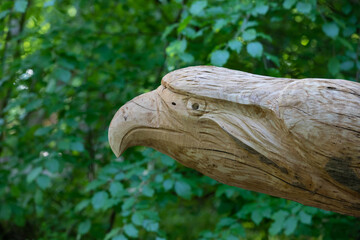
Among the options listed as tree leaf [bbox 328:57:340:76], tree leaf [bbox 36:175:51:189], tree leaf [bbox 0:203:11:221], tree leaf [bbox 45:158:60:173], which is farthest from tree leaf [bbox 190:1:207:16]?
tree leaf [bbox 0:203:11:221]

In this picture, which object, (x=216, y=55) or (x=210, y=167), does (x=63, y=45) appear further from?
(x=210, y=167)

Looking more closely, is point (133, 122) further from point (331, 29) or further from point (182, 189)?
point (331, 29)

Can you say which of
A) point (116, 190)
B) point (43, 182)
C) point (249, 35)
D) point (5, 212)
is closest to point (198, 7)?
point (249, 35)

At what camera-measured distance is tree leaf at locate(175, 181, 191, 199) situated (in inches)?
86.7

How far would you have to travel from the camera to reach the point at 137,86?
3086 millimetres

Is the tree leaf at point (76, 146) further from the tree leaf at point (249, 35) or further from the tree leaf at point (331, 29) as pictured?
the tree leaf at point (331, 29)

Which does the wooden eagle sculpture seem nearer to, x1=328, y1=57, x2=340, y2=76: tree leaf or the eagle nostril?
the eagle nostril

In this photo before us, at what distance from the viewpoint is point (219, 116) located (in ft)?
3.76

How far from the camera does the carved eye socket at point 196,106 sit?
116cm

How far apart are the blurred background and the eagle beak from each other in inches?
31.0

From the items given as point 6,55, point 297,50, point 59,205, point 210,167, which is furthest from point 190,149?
point 59,205

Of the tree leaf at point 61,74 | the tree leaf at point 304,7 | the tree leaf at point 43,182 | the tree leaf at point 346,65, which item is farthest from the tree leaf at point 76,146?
the tree leaf at point 346,65

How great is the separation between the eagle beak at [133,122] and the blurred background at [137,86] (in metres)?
0.79

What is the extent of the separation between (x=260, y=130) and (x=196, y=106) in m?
0.19
